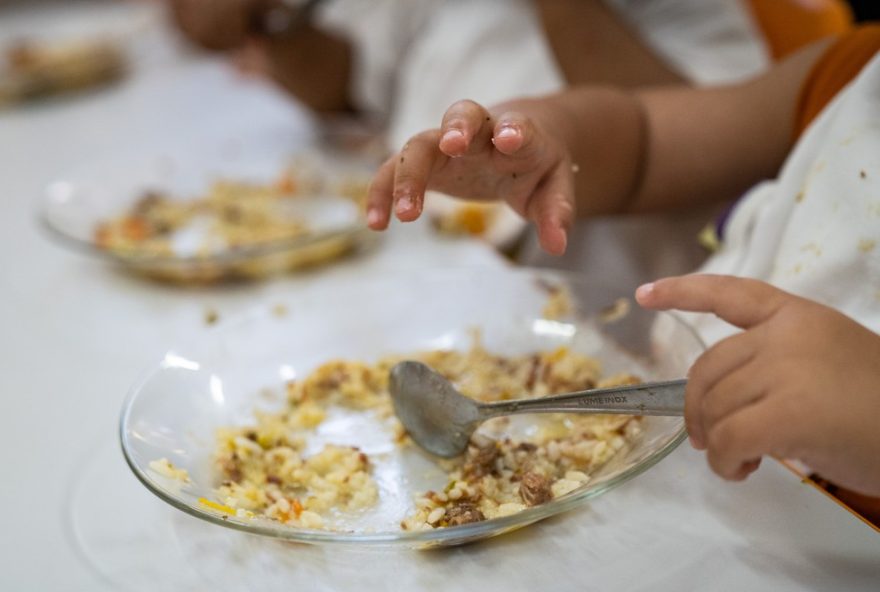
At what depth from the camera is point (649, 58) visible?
1.14m

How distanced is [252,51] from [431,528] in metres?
1.13

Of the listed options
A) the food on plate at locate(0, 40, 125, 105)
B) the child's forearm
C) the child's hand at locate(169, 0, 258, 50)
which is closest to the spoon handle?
the child's forearm

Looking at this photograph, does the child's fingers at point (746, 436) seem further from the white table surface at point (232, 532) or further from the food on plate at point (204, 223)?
the food on plate at point (204, 223)

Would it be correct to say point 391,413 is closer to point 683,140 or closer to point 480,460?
point 480,460

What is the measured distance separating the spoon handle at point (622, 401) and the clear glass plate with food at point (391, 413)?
0.03 m

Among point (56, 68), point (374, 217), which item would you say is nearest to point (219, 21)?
point (56, 68)

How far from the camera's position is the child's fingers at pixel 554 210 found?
57cm

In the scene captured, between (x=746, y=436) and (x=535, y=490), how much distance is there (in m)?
0.13

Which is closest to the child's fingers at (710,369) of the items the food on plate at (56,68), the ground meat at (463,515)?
the ground meat at (463,515)

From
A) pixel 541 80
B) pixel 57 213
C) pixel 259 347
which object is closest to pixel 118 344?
pixel 259 347

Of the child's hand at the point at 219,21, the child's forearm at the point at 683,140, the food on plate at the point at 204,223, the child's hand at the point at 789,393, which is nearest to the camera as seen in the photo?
the child's hand at the point at 789,393

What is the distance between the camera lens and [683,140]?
87 centimetres

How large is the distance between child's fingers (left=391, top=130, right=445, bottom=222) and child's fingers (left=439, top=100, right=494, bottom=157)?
2 cm

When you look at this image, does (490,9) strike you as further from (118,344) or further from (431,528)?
(431,528)
